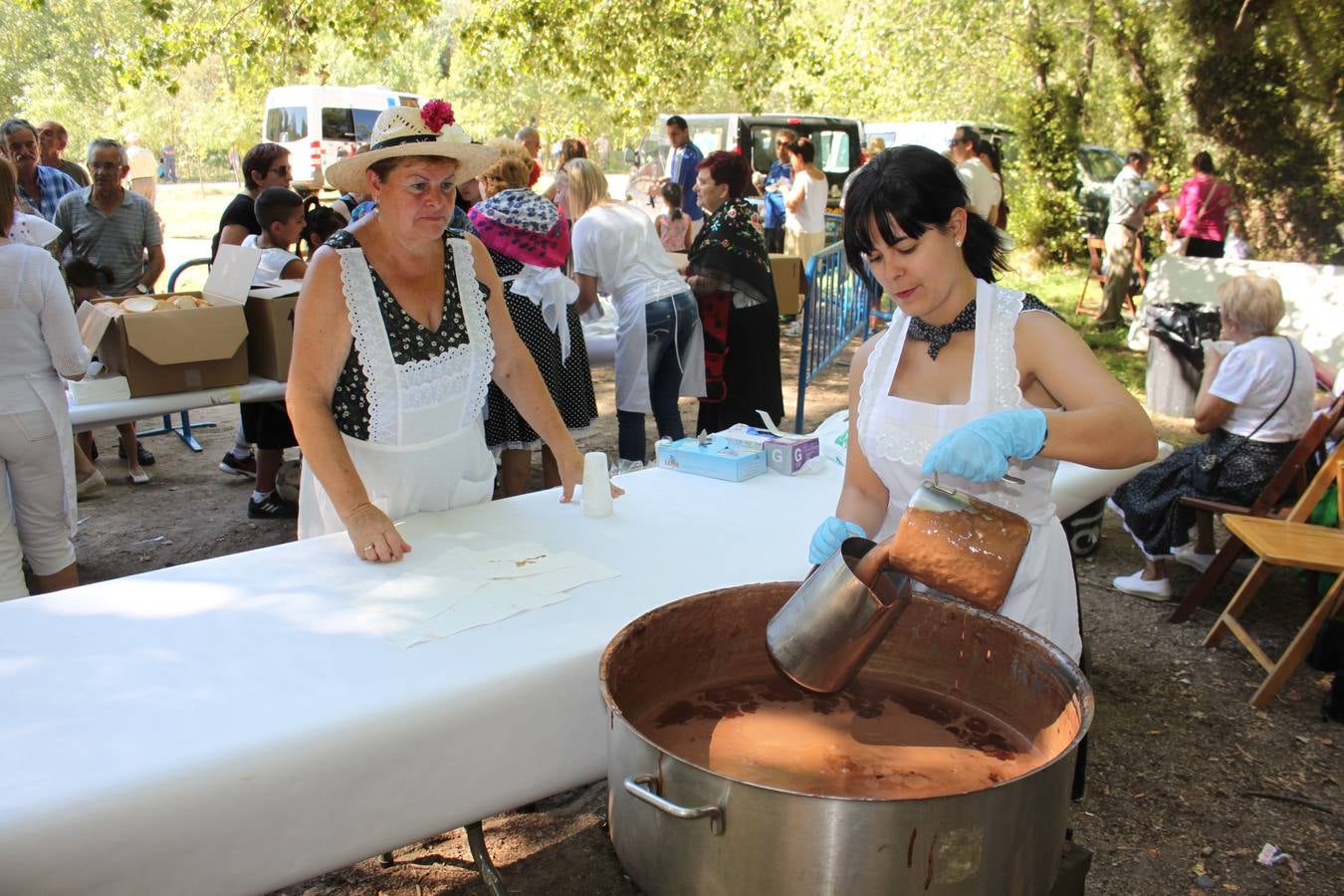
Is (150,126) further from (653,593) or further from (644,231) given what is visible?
(653,593)

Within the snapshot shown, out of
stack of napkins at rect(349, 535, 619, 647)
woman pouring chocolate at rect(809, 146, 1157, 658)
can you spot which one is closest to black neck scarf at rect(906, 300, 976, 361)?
woman pouring chocolate at rect(809, 146, 1157, 658)

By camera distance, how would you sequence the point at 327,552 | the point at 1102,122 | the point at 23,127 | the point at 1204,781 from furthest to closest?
1. the point at 1102,122
2. the point at 23,127
3. the point at 1204,781
4. the point at 327,552

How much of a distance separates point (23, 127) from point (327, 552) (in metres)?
4.95

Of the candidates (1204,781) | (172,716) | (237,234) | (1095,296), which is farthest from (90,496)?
(1095,296)

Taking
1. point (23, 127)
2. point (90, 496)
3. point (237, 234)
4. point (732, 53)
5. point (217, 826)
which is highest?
point (732, 53)

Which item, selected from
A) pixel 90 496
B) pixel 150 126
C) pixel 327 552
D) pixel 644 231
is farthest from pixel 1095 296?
pixel 150 126

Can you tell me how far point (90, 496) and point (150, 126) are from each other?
27.7 metres

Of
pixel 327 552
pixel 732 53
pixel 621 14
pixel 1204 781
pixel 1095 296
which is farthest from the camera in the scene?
pixel 1095 296

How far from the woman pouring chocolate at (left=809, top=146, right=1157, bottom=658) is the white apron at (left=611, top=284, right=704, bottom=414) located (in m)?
2.92

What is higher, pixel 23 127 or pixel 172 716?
pixel 23 127

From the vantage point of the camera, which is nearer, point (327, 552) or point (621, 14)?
point (327, 552)

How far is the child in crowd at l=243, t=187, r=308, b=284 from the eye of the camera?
4.47m

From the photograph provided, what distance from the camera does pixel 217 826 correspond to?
4.39 ft

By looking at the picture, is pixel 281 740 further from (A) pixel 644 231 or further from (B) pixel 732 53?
(B) pixel 732 53
